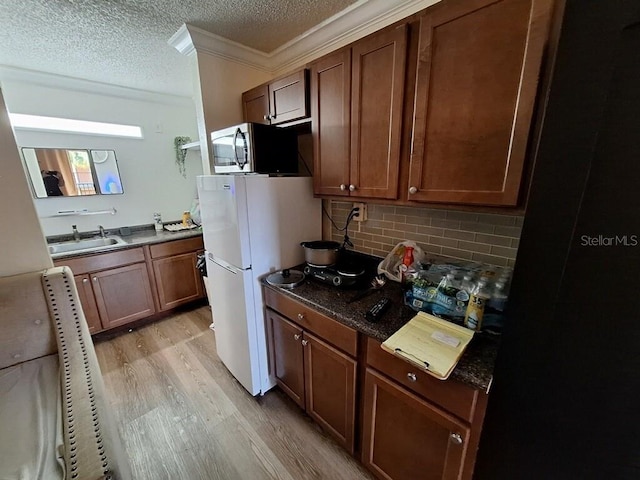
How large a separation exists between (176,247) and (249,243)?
158 centimetres

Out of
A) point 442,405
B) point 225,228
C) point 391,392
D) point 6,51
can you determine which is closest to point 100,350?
point 225,228

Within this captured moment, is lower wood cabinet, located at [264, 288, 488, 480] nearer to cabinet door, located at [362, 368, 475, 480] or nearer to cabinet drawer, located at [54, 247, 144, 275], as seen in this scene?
cabinet door, located at [362, 368, 475, 480]

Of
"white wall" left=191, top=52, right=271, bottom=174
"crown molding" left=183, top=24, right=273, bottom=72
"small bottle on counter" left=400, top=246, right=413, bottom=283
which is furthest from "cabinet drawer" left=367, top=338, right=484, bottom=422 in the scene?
"crown molding" left=183, top=24, right=273, bottom=72

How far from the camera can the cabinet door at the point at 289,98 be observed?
154 centimetres

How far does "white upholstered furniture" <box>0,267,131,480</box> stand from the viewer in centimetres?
79

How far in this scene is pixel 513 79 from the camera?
2.83ft

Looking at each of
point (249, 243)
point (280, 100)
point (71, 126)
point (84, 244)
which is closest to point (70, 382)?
point (249, 243)

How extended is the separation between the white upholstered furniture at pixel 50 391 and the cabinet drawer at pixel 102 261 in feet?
3.93

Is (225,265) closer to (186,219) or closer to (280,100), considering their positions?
(280,100)

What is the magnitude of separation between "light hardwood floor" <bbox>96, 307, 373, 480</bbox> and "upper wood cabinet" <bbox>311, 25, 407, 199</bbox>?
1.43 m

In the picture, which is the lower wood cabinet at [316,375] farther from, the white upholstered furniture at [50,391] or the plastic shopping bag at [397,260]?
the white upholstered furniture at [50,391]

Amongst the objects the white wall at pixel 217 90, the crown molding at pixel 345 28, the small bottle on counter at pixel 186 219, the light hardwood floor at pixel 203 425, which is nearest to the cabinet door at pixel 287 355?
the light hardwood floor at pixel 203 425

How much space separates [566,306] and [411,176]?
753 millimetres

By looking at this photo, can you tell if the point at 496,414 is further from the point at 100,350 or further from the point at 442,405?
the point at 100,350
